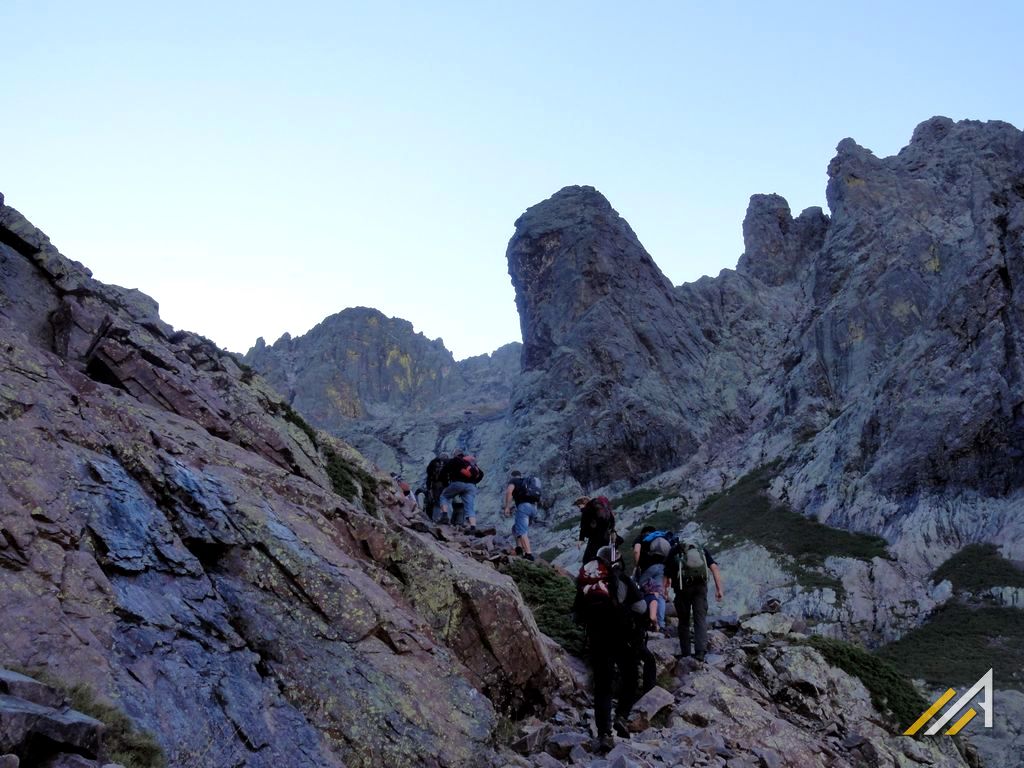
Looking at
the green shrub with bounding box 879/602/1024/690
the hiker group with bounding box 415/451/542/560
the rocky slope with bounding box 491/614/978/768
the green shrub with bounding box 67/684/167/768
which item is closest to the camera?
the green shrub with bounding box 67/684/167/768

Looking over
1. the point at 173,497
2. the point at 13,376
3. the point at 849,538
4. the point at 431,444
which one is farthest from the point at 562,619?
the point at 431,444

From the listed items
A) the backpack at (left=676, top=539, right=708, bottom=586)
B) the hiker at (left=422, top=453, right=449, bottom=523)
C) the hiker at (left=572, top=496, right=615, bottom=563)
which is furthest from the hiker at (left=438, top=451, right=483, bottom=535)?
the backpack at (left=676, top=539, right=708, bottom=586)

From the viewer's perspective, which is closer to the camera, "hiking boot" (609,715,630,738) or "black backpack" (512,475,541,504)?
"hiking boot" (609,715,630,738)

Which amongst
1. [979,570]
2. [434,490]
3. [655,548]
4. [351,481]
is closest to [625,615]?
[655,548]

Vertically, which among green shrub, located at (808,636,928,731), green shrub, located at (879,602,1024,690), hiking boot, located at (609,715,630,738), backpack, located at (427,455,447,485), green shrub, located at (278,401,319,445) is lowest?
green shrub, located at (879,602,1024,690)

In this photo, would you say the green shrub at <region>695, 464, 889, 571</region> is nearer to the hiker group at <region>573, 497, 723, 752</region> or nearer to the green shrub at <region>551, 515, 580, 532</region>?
the green shrub at <region>551, 515, 580, 532</region>

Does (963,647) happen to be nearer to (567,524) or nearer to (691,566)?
(691,566)

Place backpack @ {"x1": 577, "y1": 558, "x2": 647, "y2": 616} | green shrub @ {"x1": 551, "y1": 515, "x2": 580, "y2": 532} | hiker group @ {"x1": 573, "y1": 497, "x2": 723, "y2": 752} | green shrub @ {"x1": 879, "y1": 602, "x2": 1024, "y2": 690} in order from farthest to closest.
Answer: green shrub @ {"x1": 551, "y1": 515, "x2": 580, "y2": 532}, green shrub @ {"x1": 879, "y1": 602, "x2": 1024, "y2": 690}, backpack @ {"x1": 577, "y1": 558, "x2": 647, "y2": 616}, hiker group @ {"x1": 573, "y1": 497, "x2": 723, "y2": 752}

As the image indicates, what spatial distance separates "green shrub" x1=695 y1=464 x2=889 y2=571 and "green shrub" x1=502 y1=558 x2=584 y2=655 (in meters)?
28.5

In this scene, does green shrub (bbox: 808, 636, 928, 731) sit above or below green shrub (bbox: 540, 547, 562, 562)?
above

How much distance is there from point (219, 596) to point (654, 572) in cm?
819

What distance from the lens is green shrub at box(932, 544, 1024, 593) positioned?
3412cm

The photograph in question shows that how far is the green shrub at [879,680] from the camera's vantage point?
13711 mm

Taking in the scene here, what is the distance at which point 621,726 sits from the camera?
1034 centimetres
